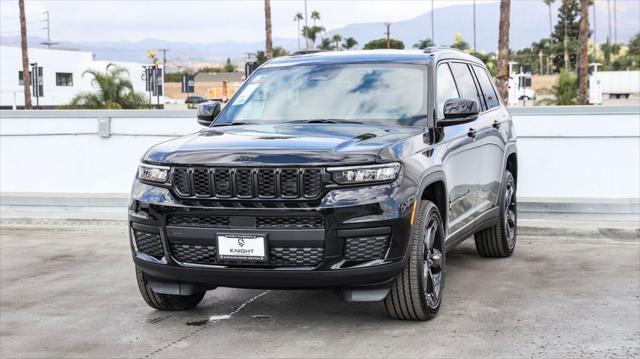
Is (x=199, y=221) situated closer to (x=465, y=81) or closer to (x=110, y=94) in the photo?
(x=465, y=81)

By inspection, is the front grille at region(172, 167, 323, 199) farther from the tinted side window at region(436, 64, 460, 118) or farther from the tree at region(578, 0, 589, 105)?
the tree at region(578, 0, 589, 105)

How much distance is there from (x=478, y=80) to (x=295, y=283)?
3612 millimetres

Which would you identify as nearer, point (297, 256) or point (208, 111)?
point (297, 256)

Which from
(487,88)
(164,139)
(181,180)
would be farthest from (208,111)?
(164,139)

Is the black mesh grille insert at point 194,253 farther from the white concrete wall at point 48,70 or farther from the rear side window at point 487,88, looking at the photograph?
the white concrete wall at point 48,70

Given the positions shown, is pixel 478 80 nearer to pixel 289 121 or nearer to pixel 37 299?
pixel 289 121

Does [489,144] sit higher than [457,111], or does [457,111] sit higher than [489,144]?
[457,111]

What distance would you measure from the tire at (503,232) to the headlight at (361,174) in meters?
3.17

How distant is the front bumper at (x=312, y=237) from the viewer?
220 inches

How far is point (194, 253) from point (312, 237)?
80cm

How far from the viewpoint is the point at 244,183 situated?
5.68m

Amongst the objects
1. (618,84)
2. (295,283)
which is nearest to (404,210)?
(295,283)

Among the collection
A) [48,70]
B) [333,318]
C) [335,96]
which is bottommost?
[333,318]

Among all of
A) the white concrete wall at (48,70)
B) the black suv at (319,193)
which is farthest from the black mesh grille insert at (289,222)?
the white concrete wall at (48,70)
